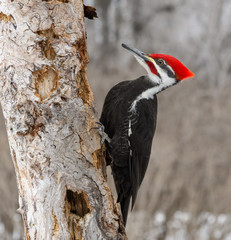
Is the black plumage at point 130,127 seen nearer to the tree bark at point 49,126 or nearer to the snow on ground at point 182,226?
the tree bark at point 49,126

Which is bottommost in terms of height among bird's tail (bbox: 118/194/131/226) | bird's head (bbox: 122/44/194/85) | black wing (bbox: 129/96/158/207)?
bird's tail (bbox: 118/194/131/226)

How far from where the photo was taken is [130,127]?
2580 millimetres

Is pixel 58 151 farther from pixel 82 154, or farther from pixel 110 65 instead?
pixel 110 65

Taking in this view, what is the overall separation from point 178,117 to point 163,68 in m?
5.42

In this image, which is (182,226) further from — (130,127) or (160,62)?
(160,62)

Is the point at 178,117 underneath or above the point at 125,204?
above

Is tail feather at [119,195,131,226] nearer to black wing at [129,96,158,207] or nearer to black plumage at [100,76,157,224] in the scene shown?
black plumage at [100,76,157,224]

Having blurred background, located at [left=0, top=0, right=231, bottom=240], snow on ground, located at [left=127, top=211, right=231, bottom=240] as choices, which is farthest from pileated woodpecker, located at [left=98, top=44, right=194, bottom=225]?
snow on ground, located at [left=127, top=211, right=231, bottom=240]

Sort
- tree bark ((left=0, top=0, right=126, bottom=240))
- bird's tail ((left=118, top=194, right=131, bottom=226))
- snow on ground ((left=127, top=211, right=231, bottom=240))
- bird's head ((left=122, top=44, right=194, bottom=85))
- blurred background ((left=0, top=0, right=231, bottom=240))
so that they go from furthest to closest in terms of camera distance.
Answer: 1. blurred background ((left=0, top=0, right=231, bottom=240))
2. snow on ground ((left=127, top=211, right=231, bottom=240))
3. bird's tail ((left=118, top=194, right=131, bottom=226))
4. bird's head ((left=122, top=44, right=194, bottom=85))
5. tree bark ((left=0, top=0, right=126, bottom=240))

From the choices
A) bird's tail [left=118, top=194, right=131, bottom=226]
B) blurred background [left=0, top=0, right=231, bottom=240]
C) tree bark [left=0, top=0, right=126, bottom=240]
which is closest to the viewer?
tree bark [left=0, top=0, right=126, bottom=240]

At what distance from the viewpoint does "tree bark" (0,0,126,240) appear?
181 centimetres

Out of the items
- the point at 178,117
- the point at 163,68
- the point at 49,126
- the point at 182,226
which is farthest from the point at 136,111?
the point at 178,117

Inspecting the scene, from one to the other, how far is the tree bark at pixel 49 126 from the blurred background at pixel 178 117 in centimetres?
275

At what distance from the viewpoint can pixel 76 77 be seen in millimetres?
1981
